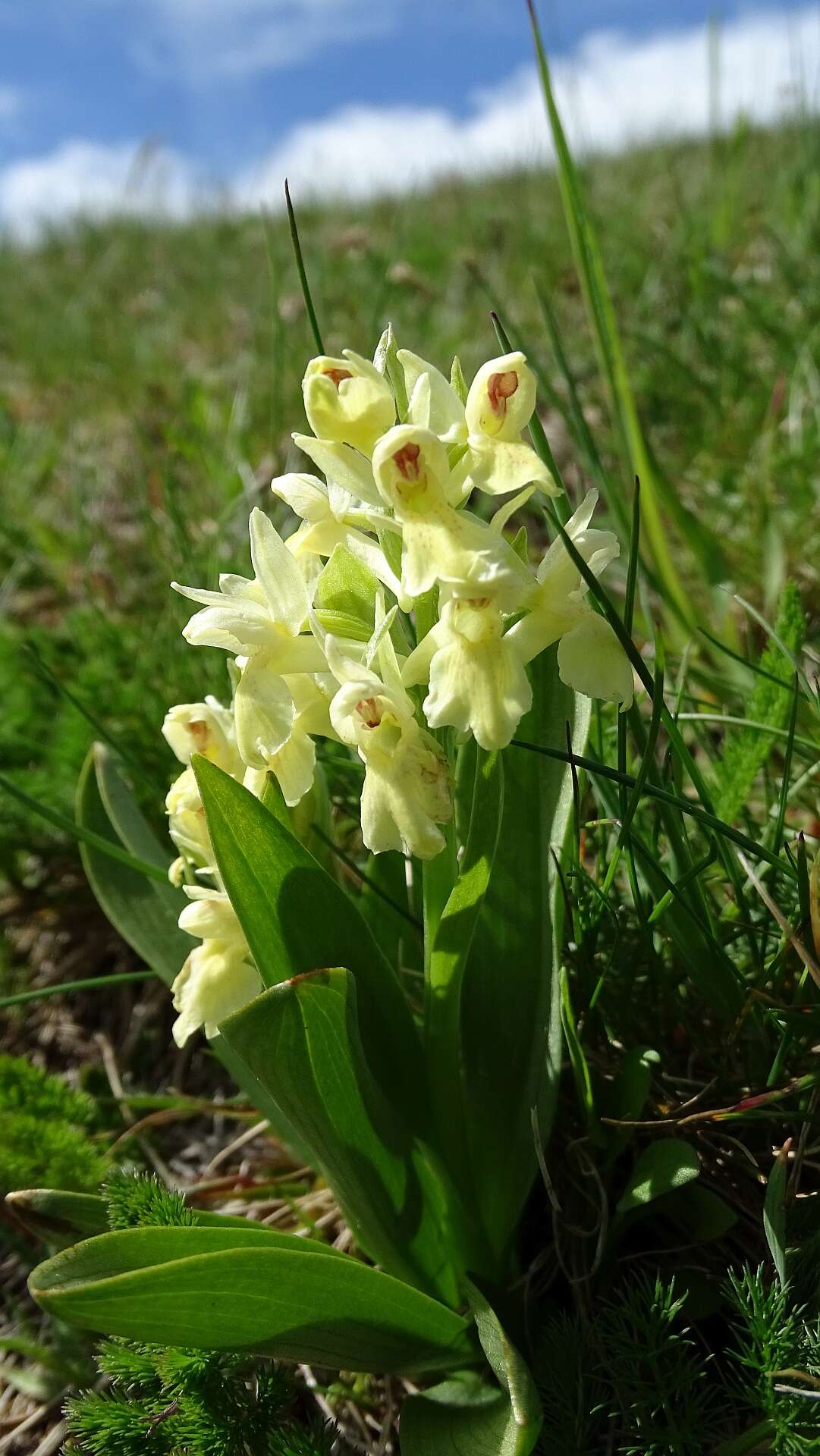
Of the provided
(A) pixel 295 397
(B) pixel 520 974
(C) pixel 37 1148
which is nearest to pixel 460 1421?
(B) pixel 520 974

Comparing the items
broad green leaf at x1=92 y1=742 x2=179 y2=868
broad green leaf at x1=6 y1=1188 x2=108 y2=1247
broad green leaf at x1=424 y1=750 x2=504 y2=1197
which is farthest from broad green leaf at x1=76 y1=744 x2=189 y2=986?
broad green leaf at x1=424 y1=750 x2=504 y2=1197

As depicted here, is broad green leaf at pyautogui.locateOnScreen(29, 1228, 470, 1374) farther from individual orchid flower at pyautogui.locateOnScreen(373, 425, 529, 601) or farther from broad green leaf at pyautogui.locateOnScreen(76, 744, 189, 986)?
individual orchid flower at pyautogui.locateOnScreen(373, 425, 529, 601)

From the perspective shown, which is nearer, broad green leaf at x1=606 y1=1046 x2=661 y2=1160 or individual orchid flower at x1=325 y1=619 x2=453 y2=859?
individual orchid flower at x1=325 y1=619 x2=453 y2=859

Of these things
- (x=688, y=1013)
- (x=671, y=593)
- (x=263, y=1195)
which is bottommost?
(x=263, y=1195)

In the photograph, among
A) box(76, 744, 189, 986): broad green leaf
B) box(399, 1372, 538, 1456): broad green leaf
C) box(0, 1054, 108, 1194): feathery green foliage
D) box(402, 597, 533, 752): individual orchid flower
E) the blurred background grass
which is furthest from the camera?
the blurred background grass

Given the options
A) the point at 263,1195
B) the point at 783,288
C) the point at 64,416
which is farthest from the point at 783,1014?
the point at 64,416

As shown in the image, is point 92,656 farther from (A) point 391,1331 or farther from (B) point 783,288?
(B) point 783,288

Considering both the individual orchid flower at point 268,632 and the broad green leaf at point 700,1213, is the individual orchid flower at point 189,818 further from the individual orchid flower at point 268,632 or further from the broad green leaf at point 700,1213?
the broad green leaf at point 700,1213
